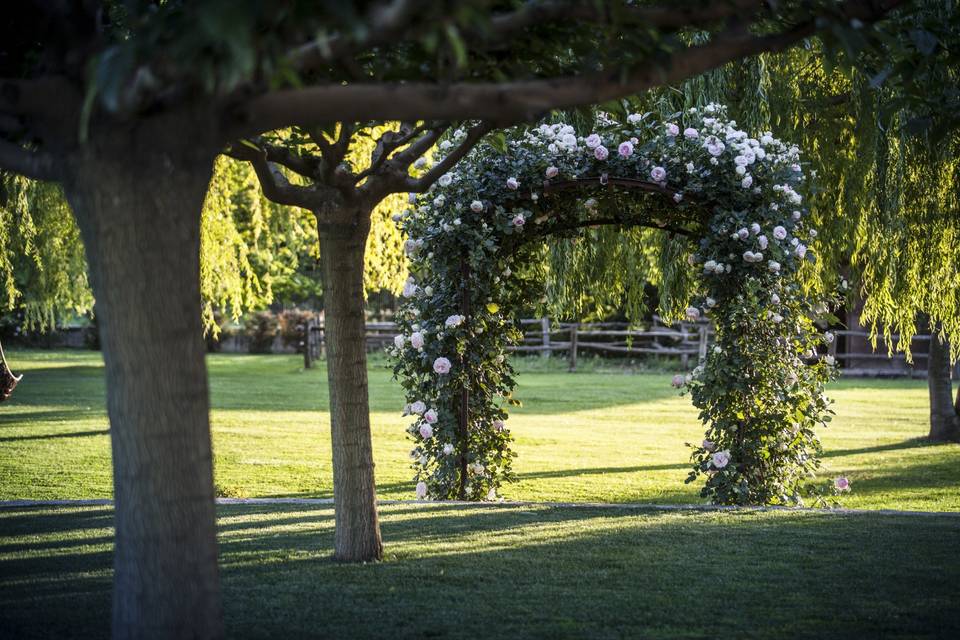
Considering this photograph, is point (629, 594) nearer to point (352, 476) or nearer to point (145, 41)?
point (352, 476)

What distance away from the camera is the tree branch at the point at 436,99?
3104mm

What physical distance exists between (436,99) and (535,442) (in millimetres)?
10436

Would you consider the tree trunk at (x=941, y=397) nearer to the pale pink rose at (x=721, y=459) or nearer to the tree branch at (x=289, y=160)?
the pale pink rose at (x=721, y=459)

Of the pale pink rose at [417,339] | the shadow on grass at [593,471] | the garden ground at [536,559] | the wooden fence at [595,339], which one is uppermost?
the pale pink rose at [417,339]

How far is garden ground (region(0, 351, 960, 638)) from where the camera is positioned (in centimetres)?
427

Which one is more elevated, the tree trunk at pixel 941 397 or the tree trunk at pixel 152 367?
the tree trunk at pixel 152 367

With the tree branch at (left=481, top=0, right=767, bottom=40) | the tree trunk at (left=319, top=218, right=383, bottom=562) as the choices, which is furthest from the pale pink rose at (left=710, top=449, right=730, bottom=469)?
the tree branch at (left=481, top=0, right=767, bottom=40)

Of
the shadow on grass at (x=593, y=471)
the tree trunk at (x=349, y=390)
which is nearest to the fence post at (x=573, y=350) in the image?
the shadow on grass at (x=593, y=471)

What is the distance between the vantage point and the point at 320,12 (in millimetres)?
2572

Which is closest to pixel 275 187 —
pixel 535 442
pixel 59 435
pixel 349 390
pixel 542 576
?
pixel 349 390

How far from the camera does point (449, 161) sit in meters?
5.09

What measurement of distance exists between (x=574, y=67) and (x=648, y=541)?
317 cm

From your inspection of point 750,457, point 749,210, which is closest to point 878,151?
point 749,210

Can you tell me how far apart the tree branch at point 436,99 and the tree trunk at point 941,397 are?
11305 millimetres
